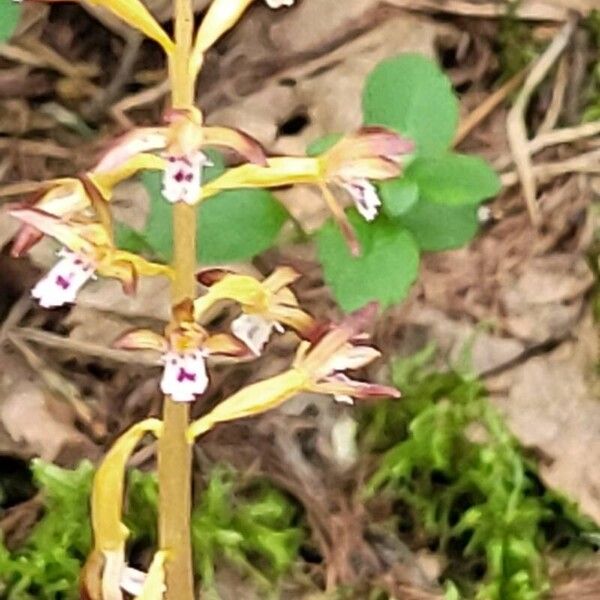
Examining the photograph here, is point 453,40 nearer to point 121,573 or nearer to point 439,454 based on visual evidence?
point 439,454

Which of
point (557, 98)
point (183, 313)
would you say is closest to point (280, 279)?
point (183, 313)

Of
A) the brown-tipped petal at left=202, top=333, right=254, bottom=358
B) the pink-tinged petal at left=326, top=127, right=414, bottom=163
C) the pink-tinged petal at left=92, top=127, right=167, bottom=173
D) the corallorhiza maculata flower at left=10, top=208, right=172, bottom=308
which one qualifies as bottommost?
the brown-tipped petal at left=202, top=333, right=254, bottom=358

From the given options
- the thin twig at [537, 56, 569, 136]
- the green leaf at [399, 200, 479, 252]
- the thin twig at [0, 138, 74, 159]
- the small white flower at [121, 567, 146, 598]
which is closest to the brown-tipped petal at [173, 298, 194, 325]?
the small white flower at [121, 567, 146, 598]

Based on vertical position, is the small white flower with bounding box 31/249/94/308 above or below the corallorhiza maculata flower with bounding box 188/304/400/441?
above

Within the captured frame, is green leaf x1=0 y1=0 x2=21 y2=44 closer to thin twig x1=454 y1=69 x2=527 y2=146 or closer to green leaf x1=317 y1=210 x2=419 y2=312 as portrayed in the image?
green leaf x1=317 y1=210 x2=419 y2=312

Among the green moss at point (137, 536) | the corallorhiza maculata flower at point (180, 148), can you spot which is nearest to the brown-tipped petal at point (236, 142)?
the corallorhiza maculata flower at point (180, 148)

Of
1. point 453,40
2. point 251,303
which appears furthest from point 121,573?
point 453,40
